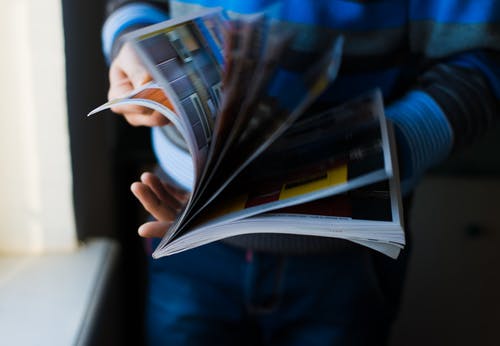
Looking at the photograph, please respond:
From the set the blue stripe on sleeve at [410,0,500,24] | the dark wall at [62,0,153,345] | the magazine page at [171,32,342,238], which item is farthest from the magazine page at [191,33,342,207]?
the dark wall at [62,0,153,345]

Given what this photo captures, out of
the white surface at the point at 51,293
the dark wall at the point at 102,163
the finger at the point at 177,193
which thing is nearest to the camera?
the finger at the point at 177,193

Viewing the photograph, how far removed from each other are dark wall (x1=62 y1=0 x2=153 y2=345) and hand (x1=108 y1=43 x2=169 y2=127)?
190 millimetres

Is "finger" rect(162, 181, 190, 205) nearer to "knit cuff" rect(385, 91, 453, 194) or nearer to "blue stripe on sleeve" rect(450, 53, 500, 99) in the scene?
"knit cuff" rect(385, 91, 453, 194)

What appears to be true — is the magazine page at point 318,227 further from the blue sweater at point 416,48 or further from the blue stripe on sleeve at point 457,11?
the blue stripe on sleeve at point 457,11

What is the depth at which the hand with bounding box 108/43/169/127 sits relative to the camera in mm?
524

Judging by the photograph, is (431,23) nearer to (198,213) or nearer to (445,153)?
(445,153)

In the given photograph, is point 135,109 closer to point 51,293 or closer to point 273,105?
point 273,105

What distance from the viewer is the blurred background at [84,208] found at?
69 centimetres

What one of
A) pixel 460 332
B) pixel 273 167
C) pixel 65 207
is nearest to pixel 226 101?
pixel 273 167

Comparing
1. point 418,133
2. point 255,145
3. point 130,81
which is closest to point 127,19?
point 130,81

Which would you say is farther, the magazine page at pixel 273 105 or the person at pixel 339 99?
the person at pixel 339 99

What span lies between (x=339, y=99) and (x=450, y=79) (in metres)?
0.14

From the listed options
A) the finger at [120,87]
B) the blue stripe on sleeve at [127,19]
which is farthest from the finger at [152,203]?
the blue stripe on sleeve at [127,19]

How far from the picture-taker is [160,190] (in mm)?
510
